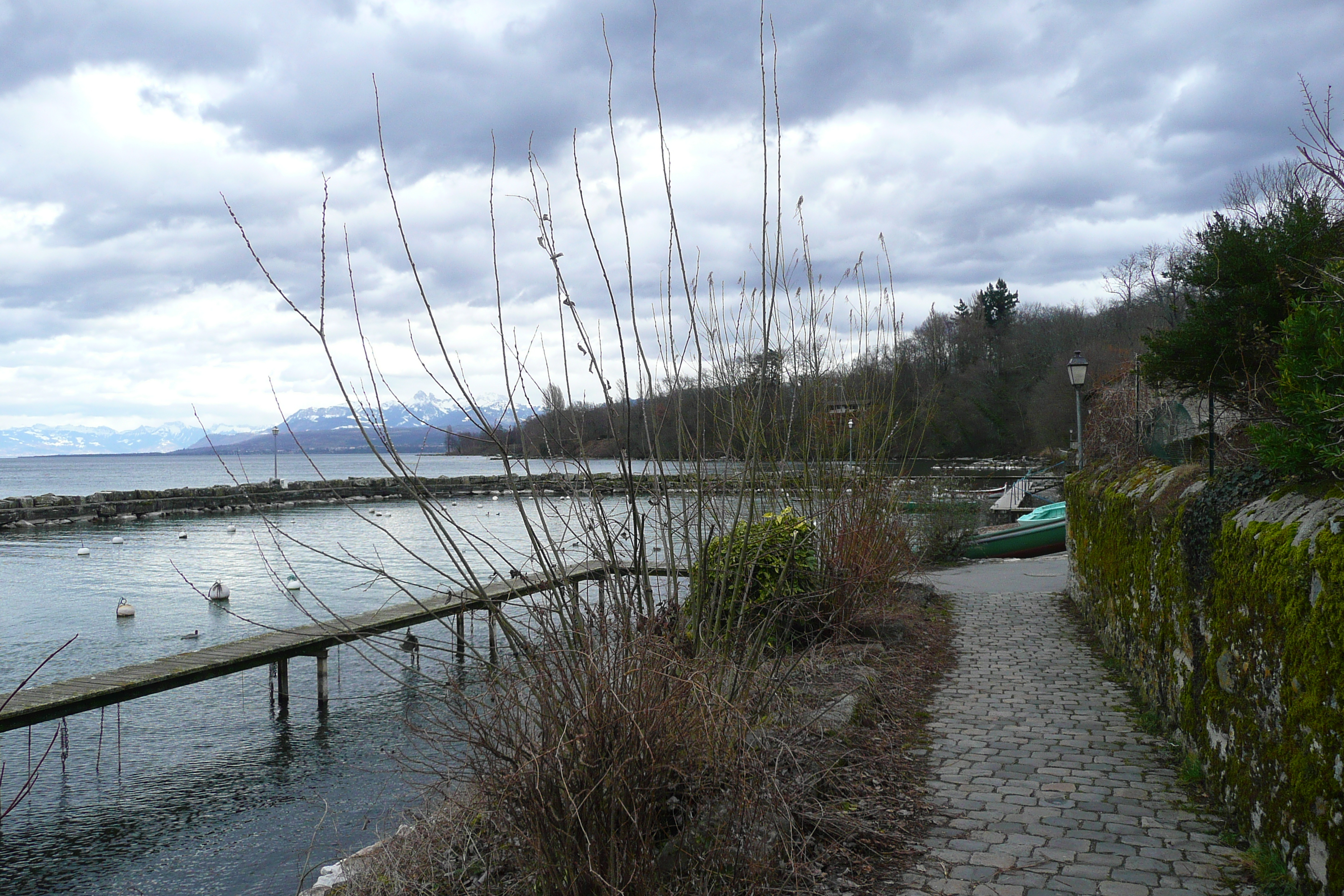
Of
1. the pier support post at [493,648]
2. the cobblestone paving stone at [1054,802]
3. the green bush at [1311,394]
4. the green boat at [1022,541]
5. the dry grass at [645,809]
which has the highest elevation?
the green bush at [1311,394]

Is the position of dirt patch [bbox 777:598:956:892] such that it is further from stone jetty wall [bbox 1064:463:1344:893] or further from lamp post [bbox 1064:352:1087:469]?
lamp post [bbox 1064:352:1087:469]

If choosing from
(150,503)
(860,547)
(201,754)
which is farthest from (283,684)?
(150,503)

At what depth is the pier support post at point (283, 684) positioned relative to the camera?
1056cm

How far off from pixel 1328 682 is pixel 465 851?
118 inches

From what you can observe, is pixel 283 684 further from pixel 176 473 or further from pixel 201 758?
pixel 176 473

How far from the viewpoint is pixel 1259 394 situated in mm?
5973

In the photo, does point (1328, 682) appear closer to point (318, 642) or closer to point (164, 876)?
point (164, 876)

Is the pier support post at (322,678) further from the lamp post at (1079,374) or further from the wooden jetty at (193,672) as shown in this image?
the lamp post at (1079,374)

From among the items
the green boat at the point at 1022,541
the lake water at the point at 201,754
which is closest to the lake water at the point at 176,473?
the lake water at the point at 201,754

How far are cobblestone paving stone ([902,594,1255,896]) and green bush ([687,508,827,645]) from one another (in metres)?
1.21

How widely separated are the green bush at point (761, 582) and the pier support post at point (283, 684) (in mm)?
6743

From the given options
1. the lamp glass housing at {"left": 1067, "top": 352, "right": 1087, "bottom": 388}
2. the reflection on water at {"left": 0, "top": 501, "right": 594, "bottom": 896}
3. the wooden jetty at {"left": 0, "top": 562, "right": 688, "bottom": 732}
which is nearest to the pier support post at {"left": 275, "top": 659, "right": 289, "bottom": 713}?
the wooden jetty at {"left": 0, "top": 562, "right": 688, "bottom": 732}

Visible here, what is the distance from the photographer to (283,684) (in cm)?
1062

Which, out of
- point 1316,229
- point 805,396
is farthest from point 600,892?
point 1316,229
